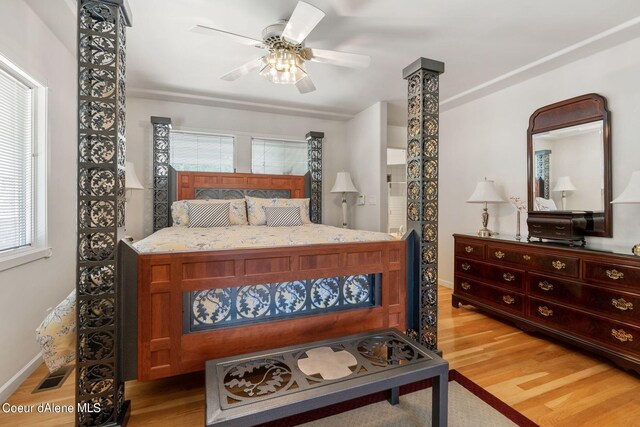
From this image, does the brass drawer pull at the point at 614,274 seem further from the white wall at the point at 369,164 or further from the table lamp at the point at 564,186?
the white wall at the point at 369,164

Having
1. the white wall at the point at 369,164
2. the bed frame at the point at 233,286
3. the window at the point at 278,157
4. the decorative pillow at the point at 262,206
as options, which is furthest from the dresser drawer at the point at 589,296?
the window at the point at 278,157

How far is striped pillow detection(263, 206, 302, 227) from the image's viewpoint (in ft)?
11.5

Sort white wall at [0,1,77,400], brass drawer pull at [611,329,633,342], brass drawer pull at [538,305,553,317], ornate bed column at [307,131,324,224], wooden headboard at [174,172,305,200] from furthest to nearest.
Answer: ornate bed column at [307,131,324,224]
wooden headboard at [174,172,305,200]
brass drawer pull at [538,305,553,317]
brass drawer pull at [611,329,633,342]
white wall at [0,1,77,400]

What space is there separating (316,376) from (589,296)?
2307 millimetres

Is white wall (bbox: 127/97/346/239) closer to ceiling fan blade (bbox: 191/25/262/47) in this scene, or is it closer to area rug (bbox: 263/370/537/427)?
ceiling fan blade (bbox: 191/25/262/47)

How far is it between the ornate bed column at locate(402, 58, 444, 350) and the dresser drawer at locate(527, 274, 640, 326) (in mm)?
1166

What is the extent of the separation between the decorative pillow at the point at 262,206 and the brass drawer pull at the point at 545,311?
2626 millimetres

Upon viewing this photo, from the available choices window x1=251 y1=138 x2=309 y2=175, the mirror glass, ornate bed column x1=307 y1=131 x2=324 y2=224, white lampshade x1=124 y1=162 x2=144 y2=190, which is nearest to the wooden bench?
the mirror glass

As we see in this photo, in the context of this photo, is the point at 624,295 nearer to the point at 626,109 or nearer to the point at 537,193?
the point at 537,193

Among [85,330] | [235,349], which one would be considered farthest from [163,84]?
[235,349]

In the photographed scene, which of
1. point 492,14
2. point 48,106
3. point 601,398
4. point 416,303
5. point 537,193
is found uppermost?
point 492,14

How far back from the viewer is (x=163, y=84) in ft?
11.1

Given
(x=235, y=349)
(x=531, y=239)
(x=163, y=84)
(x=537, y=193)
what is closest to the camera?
(x=235, y=349)

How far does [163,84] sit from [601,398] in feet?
15.7
